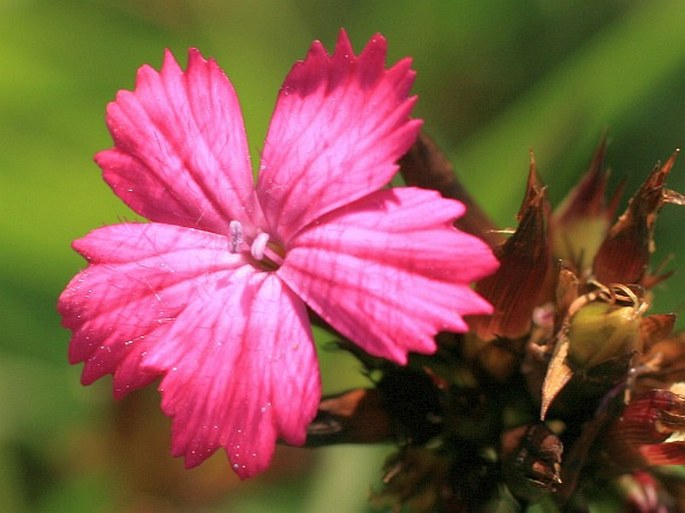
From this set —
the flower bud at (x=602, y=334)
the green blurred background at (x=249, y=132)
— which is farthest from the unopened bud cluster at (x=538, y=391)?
the green blurred background at (x=249, y=132)

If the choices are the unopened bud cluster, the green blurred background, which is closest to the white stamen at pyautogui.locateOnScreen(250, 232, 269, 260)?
the unopened bud cluster

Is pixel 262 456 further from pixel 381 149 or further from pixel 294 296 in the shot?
pixel 381 149

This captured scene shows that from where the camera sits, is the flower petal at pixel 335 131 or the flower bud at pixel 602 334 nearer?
A: the flower petal at pixel 335 131

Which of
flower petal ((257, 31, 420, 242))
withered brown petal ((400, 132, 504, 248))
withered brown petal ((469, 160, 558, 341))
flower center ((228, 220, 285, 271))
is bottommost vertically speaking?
withered brown petal ((469, 160, 558, 341))

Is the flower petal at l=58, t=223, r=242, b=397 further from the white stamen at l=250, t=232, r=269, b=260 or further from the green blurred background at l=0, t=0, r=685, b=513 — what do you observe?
the green blurred background at l=0, t=0, r=685, b=513

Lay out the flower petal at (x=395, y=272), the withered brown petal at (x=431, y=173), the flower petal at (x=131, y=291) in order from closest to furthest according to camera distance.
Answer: the flower petal at (x=395, y=272) < the flower petal at (x=131, y=291) < the withered brown petal at (x=431, y=173)

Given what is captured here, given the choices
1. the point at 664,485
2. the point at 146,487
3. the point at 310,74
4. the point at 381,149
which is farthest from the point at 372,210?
the point at 146,487

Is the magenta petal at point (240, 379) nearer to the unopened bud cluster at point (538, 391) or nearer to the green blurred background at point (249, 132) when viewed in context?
the unopened bud cluster at point (538, 391)

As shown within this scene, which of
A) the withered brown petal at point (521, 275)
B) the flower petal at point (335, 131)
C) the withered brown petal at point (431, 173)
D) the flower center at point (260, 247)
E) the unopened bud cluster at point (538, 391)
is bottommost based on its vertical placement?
the unopened bud cluster at point (538, 391)
